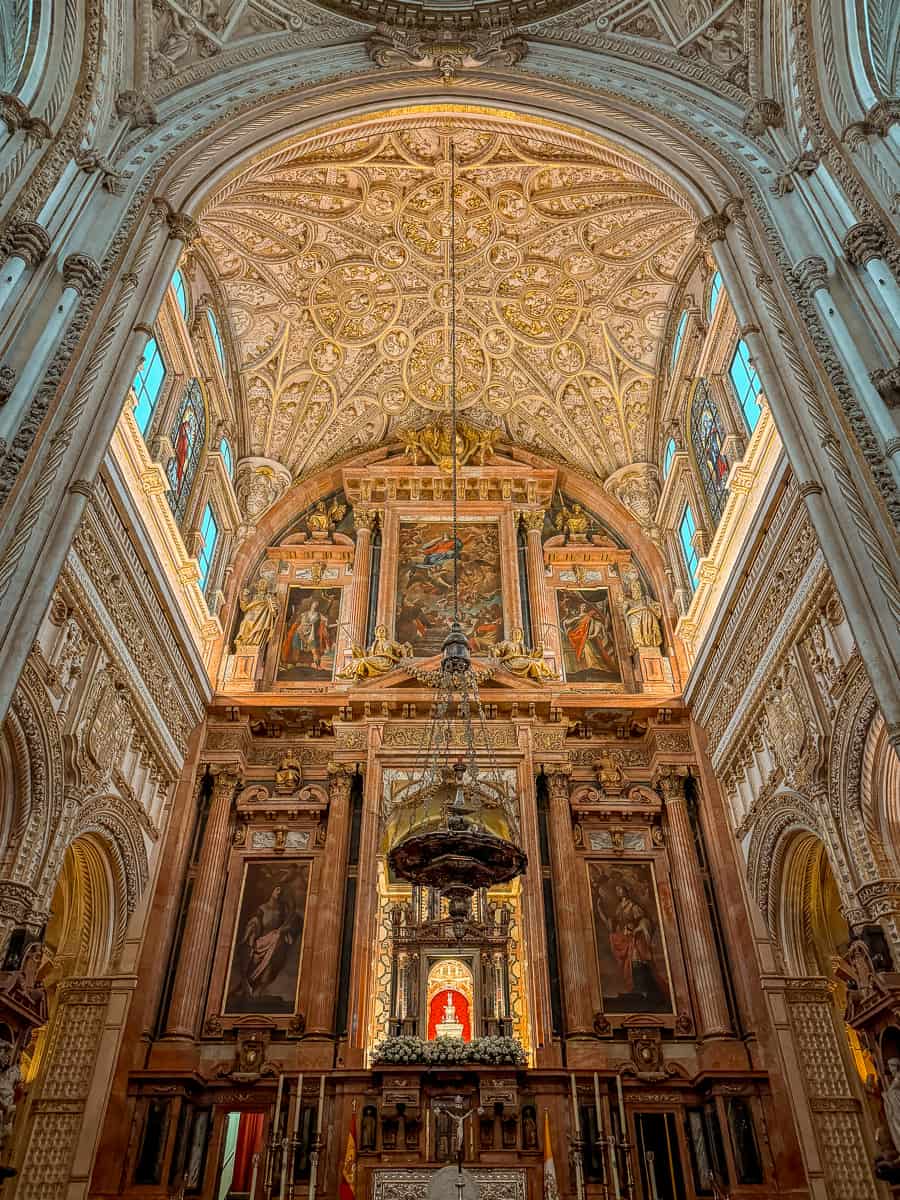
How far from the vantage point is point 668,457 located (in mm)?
17062

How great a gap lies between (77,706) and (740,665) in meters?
8.74

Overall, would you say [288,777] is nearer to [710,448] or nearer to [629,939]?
[629,939]

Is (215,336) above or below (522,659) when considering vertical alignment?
above

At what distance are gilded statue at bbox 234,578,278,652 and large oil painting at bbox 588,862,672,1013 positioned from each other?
7.01 m

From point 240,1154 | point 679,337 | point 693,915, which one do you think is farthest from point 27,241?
point 240,1154

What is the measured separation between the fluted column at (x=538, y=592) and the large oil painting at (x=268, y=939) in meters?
5.79

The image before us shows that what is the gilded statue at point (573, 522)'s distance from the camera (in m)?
18.3

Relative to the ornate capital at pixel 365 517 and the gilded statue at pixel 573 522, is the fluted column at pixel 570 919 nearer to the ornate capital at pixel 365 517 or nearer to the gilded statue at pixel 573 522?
the gilded statue at pixel 573 522

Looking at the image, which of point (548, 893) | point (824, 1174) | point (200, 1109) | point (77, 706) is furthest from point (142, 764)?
point (824, 1174)

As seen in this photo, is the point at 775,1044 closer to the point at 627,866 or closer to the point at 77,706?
the point at 627,866

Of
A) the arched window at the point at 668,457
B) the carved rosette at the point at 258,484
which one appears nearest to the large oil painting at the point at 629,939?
the arched window at the point at 668,457

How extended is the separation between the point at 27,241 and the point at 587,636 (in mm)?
11194

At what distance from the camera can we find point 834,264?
9391mm

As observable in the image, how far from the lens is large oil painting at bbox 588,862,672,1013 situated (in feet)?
41.4
